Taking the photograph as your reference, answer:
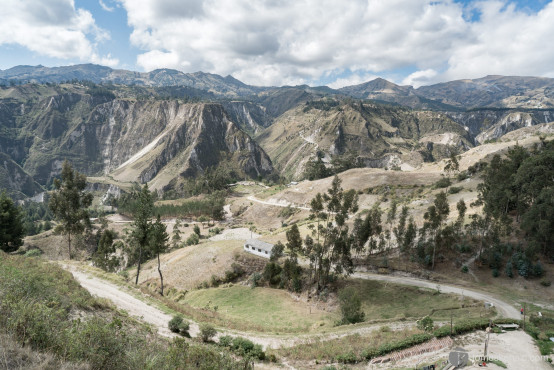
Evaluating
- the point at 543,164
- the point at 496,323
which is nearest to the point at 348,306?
the point at 496,323

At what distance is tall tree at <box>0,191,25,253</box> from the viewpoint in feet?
183

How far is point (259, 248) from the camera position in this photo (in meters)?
56.8

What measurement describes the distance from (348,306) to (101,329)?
27611mm

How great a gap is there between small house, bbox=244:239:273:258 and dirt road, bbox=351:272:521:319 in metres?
16.5

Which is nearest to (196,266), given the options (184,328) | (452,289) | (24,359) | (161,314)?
(161,314)

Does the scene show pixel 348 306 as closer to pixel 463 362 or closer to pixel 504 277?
pixel 463 362

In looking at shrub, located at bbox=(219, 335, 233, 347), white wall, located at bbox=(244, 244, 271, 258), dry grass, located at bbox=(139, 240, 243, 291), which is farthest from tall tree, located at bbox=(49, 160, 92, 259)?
shrub, located at bbox=(219, 335, 233, 347)

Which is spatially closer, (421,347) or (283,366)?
(283,366)

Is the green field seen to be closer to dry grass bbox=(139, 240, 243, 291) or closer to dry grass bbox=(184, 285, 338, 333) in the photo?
dry grass bbox=(184, 285, 338, 333)

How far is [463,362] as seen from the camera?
1806 cm

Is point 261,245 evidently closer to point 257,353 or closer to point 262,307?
Result: point 262,307

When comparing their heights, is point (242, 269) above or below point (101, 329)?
below

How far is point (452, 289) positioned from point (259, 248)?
32.8m

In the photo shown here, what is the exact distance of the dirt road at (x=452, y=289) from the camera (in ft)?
104
